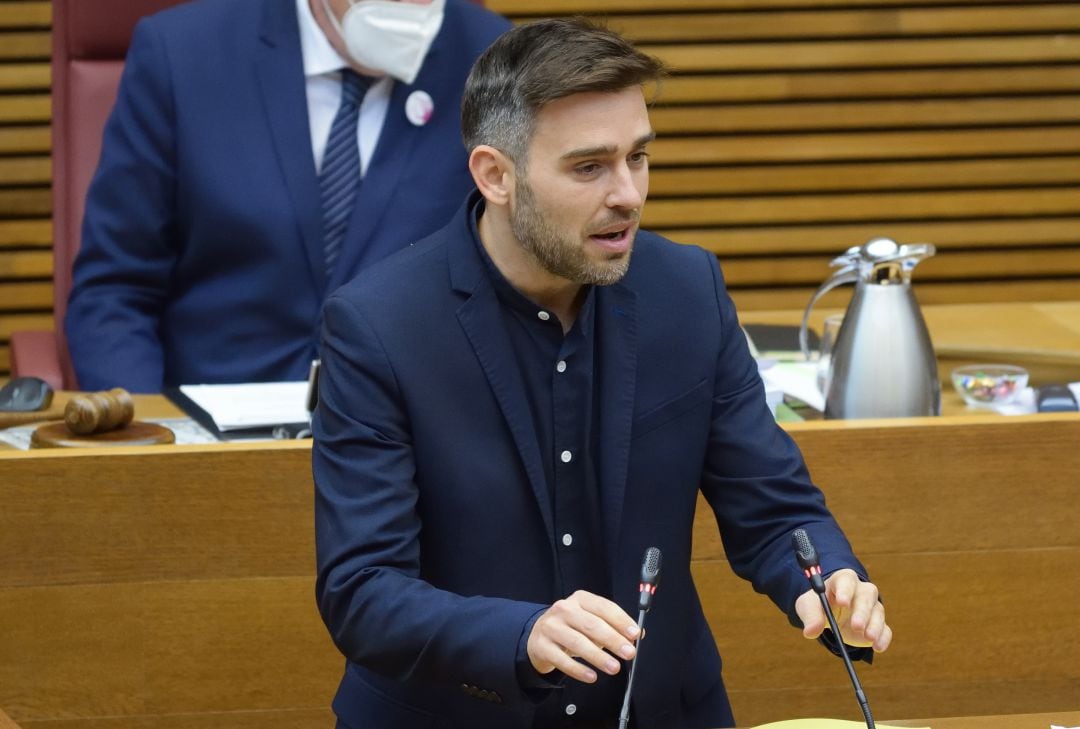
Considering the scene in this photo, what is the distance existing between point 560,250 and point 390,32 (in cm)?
124

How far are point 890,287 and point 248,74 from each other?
47.8 inches

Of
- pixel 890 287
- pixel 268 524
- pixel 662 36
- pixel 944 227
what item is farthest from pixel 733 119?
pixel 268 524

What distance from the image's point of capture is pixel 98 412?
2145 mm

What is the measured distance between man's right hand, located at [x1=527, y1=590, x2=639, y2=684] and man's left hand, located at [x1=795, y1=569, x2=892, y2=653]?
246 millimetres

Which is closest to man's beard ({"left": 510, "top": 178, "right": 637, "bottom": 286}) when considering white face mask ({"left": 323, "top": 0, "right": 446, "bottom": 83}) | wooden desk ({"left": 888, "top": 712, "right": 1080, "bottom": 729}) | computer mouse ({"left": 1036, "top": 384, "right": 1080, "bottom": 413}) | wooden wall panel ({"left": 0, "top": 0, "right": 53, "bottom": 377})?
wooden desk ({"left": 888, "top": 712, "right": 1080, "bottom": 729})

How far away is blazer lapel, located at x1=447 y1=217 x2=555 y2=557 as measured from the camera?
67.0 inches

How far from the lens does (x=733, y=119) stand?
439 cm

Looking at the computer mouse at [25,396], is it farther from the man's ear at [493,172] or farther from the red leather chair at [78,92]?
the man's ear at [493,172]

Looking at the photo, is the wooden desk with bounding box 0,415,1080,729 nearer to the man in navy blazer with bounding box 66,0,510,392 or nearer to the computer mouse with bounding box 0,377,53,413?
the computer mouse with bounding box 0,377,53,413

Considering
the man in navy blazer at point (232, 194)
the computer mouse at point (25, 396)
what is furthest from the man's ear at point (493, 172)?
the man in navy blazer at point (232, 194)

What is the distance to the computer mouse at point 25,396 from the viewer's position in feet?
7.61

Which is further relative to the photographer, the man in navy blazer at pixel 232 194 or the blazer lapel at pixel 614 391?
the man in navy blazer at pixel 232 194

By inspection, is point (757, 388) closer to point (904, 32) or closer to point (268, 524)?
point (268, 524)

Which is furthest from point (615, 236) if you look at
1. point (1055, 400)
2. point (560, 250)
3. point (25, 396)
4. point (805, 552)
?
point (25, 396)
